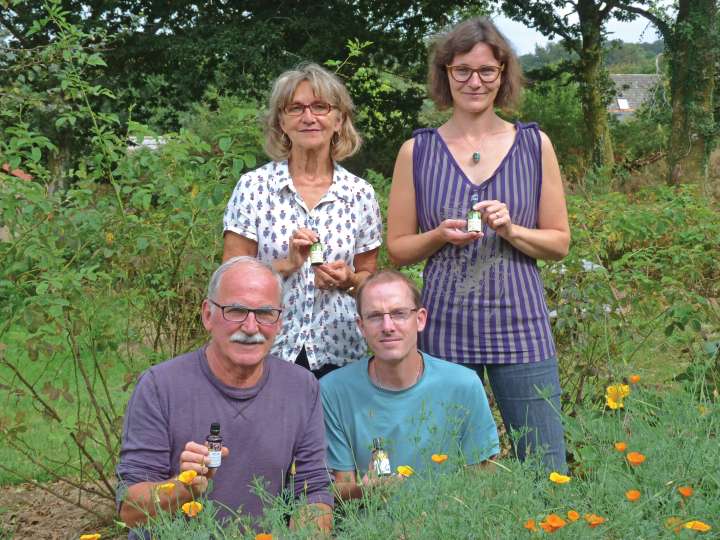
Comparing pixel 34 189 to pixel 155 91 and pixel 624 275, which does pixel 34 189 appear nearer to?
pixel 624 275

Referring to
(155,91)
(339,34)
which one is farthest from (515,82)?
(155,91)

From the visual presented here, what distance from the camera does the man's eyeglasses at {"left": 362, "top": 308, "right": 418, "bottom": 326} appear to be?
132 inches

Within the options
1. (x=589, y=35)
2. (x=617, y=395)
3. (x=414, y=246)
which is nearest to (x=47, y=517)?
(x=414, y=246)

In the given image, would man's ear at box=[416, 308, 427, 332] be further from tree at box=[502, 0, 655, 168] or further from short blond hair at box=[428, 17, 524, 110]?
tree at box=[502, 0, 655, 168]

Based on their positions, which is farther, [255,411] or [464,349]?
[464,349]

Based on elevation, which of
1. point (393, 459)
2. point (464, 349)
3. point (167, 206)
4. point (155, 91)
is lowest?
point (393, 459)

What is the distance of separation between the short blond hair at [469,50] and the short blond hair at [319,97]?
323mm

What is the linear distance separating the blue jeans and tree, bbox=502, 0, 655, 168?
17.1 metres

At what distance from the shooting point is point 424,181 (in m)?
3.50

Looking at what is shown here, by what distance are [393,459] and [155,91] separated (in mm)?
15954

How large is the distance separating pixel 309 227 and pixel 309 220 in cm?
3

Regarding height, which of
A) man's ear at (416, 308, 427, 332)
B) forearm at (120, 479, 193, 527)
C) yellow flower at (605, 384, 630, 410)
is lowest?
forearm at (120, 479, 193, 527)

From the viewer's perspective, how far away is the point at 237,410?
3139 millimetres

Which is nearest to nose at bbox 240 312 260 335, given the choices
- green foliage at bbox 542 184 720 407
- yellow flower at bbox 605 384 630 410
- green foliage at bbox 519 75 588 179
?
yellow flower at bbox 605 384 630 410
